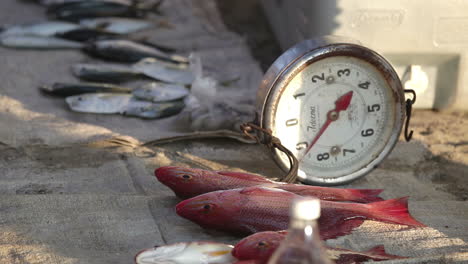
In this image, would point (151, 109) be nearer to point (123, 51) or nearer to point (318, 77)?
point (123, 51)

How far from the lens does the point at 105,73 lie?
4973mm

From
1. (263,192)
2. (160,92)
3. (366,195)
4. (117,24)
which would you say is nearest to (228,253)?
Answer: (263,192)

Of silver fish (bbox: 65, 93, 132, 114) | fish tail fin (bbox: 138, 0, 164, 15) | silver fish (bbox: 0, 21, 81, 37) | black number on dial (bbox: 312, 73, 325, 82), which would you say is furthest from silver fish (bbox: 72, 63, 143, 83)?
black number on dial (bbox: 312, 73, 325, 82)

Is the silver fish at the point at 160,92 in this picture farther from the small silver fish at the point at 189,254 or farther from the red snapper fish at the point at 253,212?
the small silver fish at the point at 189,254

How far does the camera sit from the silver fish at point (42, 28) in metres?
5.51

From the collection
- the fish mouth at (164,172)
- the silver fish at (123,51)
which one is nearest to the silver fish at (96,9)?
the silver fish at (123,51)

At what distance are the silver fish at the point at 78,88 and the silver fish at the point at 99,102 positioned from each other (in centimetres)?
12

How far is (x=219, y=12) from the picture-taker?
259 inches

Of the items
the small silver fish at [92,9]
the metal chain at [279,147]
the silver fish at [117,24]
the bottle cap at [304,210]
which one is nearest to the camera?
the bottle cap at [304,210]

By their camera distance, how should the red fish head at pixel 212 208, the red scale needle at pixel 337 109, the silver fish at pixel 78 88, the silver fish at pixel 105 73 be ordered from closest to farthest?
the red fish head at pixel 212 208, the red scale needle at pixel 337 109, the silver fish at pixel 78 88, the silver fish at pixel 105 73

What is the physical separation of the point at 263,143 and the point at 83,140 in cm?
114

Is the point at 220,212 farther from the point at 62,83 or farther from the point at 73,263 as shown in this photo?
the point at 62,83

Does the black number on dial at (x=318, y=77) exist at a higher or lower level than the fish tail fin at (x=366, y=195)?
higher

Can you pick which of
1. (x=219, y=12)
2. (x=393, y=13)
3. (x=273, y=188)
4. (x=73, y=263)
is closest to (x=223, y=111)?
(x=393, y=13)
